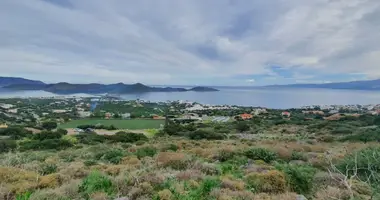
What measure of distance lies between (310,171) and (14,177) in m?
7.10

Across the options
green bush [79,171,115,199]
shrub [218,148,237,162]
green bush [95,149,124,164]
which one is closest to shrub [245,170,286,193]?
green bush [79,171,115,199]

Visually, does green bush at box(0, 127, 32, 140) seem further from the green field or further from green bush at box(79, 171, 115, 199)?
green bush at box(79, 171, 115, 199)

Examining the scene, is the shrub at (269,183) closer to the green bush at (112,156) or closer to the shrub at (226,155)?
the shrub at (226,155)

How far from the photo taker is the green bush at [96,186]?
5.22 metres

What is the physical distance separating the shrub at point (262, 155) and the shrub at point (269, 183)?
378 cm

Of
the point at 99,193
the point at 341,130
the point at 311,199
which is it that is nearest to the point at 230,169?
the point at 311,199

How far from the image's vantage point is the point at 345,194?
5117 millimetres

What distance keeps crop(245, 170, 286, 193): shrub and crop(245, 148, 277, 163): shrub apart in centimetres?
378

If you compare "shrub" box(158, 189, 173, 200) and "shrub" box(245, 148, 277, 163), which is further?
"shrub" box(245, 148, 277, 163)

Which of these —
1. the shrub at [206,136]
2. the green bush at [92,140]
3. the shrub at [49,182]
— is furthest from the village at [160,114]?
the shrub at [49,182]

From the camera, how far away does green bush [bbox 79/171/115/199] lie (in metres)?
5.22

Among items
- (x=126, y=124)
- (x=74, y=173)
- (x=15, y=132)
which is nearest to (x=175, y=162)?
(x=74, y=173)

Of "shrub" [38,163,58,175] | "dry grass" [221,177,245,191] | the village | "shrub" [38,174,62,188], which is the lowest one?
the village

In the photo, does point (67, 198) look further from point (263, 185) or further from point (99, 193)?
point (263, 185)
